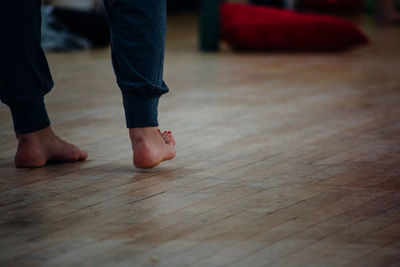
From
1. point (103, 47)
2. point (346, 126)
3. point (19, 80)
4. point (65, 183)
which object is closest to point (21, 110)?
point (19, 80)

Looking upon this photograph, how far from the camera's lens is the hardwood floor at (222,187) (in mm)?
1060

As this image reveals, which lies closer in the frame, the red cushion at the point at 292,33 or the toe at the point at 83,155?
the toe at the point at 83,155

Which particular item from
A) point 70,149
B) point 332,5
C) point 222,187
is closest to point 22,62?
point 70,149

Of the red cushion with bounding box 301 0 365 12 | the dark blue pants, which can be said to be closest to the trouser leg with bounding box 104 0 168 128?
the dark blue pants

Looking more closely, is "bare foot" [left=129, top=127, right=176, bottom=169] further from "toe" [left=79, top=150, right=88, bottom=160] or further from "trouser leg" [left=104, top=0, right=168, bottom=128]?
"toe" [left=79, top=150, right=88, bottom=160]

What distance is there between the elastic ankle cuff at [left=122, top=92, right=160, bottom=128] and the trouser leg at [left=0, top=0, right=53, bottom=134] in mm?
214

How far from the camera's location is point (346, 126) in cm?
211

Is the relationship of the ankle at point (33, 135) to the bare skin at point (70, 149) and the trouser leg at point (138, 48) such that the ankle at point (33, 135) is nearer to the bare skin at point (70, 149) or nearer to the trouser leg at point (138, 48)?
the bare skin at point (70, 149)

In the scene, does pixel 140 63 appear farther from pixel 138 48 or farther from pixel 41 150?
pixel 41 150

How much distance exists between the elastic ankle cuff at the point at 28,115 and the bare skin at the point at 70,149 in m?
0.02

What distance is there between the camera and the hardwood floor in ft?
3.48

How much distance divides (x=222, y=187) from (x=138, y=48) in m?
0.34

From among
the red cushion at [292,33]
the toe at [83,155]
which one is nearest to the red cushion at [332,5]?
the red cushion at [292,33]

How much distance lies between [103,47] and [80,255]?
397 centimetres
